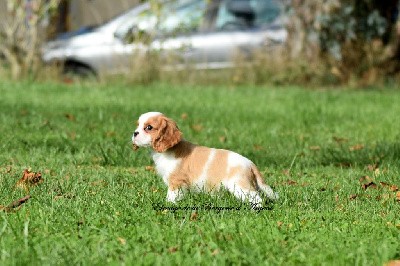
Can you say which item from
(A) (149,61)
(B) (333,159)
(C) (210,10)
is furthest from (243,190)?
(C) (210,10)

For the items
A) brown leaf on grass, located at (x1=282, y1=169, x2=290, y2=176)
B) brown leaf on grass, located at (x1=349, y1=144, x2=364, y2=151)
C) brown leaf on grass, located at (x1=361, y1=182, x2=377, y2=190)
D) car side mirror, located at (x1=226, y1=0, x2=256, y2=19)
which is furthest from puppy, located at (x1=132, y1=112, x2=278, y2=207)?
car side mirror, located at (x1=226, y1=0, x2=256, y2=19)

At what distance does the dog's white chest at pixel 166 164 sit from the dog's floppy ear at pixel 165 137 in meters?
0.09

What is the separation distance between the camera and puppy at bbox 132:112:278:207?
17.4 feet

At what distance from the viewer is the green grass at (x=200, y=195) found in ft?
14.0

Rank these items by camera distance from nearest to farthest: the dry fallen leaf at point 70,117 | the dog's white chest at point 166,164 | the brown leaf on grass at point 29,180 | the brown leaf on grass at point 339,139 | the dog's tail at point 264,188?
the dog's tail at point 264,188
the dog's white chest at point 166,164
the brown leaf on grass at point 29,180
the brown leaf on grass at point 339,139
the dry fallen leaf at point 70,117

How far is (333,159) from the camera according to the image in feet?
25.3

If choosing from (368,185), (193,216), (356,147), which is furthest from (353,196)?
(356,147)

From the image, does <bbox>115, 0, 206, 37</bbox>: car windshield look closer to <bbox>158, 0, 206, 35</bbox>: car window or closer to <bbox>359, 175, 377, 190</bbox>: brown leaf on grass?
<bbox>158, 0, 206, 35</bbox>: car window

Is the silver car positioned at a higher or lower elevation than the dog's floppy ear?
lower

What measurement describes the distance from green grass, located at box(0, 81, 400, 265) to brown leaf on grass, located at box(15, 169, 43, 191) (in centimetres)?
9

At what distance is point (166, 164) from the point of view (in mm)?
5555

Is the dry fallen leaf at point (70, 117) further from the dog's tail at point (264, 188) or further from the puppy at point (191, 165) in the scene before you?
the dog's tail at point (264, 188)

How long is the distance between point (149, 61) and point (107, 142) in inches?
243

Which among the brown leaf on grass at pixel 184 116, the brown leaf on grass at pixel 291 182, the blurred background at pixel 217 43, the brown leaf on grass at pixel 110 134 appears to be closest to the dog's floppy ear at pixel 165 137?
the brown leaf on grass at pixel 291 182
